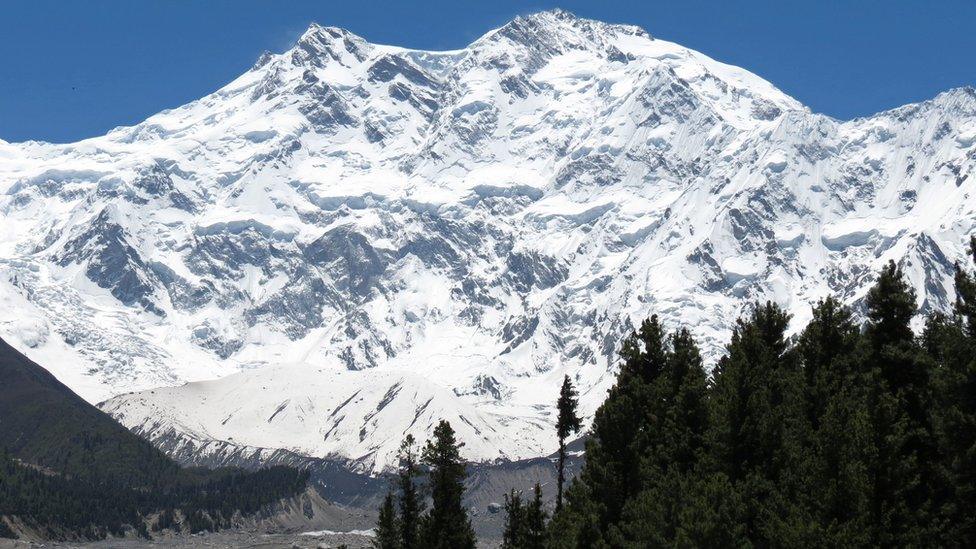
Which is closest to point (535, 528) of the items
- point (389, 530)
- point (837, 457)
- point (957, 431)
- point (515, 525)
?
point (515, 525)

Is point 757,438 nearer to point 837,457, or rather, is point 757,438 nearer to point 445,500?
point 837,457

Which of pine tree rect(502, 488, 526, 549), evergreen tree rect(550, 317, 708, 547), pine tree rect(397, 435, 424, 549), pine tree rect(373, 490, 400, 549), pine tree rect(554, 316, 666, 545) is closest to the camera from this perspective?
evergreen tree rect(550, 317, 708, 547)

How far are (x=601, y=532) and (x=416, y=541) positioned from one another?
28602mm

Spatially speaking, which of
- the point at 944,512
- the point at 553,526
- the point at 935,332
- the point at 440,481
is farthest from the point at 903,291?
the point at 440,481

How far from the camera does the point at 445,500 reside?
401ft

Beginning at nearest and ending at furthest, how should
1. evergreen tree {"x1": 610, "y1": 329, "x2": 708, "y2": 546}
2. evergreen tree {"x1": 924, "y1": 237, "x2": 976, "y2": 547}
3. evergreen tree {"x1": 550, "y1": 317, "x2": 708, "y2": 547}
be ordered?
evergreen tree {"x1": 924, "y1": 237, "x2": 976, "y2": 547}
evergreen tree {"x1": 610, "y1": 329, "x2": 708, "y2": 546}
evergreen tree {"x1": 550, "y1": 317, "x2": 708, "y2": 547}

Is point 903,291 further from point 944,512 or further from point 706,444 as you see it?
point 944,512

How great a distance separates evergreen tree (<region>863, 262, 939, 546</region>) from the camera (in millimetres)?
75688

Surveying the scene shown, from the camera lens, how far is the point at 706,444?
3686 inches

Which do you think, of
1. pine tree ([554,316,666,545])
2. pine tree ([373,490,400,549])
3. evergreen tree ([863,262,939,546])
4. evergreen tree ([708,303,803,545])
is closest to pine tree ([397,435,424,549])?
pine tree ([373,490,400,549])

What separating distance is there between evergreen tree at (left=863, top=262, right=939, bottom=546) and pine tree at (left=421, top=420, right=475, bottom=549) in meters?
39.8

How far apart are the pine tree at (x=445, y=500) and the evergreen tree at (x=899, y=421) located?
39.8 meters

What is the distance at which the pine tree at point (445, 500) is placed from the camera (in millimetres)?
121188

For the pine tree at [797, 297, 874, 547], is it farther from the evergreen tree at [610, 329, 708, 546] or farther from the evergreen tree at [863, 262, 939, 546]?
the evergreen tree at [610, 329, 708, 546]
